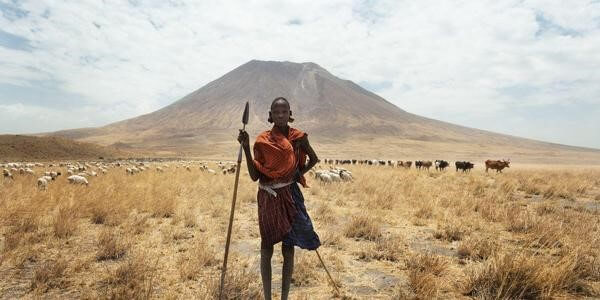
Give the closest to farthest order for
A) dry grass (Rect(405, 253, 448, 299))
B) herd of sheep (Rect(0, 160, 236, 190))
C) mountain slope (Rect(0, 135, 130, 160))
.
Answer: dry grass (Rect(405, 253, 448, 299))
herd of sheep (Rect(0, 160, 236, 190))
mountain slope (Rect(0, 135, 130, 160))

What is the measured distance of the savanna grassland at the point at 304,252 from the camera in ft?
14.5

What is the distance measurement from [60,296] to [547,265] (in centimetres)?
597

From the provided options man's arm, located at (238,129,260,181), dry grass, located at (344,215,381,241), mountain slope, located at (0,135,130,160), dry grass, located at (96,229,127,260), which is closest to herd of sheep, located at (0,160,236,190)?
dry grass, located at (96,229,127,260)

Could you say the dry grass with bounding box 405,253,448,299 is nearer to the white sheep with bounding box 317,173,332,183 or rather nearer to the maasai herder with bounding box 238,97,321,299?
the maasai herder with bounding box 238,97,321,299

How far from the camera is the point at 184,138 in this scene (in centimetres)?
11950

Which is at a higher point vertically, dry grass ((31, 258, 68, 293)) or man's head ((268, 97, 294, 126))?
man's head ((268, 97, 294, 126))

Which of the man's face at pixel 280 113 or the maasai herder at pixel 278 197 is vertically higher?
the man's face at pixel 280 113

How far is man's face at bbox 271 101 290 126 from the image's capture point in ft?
12.5

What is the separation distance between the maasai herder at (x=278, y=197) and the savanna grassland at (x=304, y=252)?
0.81 meters

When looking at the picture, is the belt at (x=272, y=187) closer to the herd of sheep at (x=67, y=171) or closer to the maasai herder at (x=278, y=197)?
the maasai herder at (x=278, y=197)

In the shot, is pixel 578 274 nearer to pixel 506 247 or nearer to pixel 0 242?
pixel 506 247

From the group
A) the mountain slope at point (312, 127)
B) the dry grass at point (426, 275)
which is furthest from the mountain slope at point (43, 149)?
the dry grass at point (426, 275)

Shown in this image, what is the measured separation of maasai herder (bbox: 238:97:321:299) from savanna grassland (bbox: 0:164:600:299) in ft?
2.66

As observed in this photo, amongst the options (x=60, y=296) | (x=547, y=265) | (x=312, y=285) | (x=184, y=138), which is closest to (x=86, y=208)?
(x=60, y=296)
